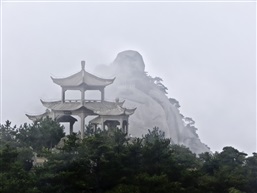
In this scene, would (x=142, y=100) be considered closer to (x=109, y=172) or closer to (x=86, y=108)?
(x=86, y=108)

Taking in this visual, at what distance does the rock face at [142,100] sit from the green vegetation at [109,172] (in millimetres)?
18132

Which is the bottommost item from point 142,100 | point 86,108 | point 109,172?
point 109,172

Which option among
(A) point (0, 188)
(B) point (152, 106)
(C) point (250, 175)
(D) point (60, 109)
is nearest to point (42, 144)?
(D) point (60, 109)

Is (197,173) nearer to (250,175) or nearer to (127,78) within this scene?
(250,175)

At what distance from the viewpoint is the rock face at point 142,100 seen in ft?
106

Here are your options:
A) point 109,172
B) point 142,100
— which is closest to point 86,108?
point 109,172

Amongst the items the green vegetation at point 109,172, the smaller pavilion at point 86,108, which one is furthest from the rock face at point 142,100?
the green vegetation at point 109,172

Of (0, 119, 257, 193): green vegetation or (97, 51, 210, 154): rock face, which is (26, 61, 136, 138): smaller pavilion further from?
(97, 51, 210, 154): rock face

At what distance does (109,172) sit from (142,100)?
2193 centimetres

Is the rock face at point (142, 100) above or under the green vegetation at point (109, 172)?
above

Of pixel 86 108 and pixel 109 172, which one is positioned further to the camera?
pixel 86 108

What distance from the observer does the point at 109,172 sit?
38.3 ft

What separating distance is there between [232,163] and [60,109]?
Answer: 264 inches

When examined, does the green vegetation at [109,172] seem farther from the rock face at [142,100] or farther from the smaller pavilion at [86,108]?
the rock face at [142,100]
